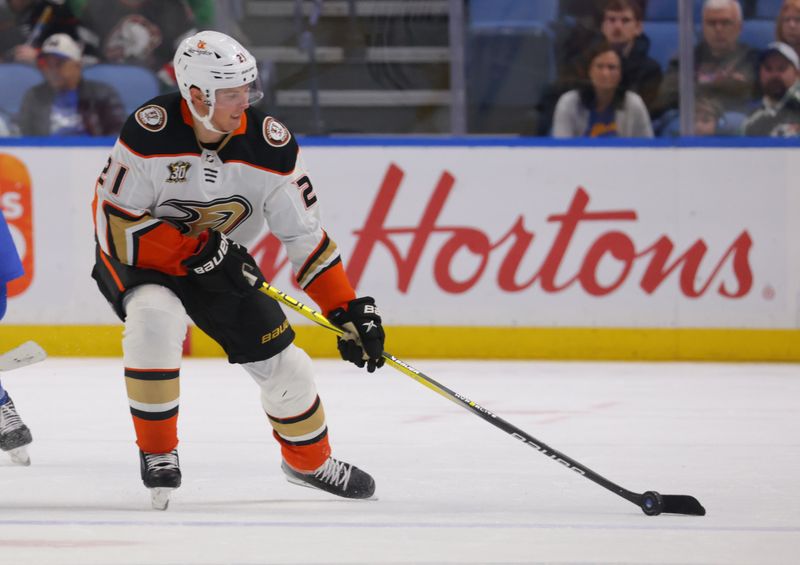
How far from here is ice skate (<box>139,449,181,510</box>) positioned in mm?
3146

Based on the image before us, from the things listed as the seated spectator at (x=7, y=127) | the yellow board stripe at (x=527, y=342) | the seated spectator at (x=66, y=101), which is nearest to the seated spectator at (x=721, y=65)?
the yellow board stripe at (x=527, y=342)

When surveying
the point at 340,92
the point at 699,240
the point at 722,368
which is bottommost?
the point at 722,368

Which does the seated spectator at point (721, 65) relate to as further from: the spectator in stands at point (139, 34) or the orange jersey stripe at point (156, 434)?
the orange jersey stripe at point (156, 434)

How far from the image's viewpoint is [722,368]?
579cm

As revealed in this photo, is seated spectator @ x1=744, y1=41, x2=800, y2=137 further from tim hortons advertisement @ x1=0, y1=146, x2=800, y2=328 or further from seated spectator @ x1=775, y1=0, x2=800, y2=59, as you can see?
tim hortons advertisement @ x1=0, y1=146, x2=800, y2=328

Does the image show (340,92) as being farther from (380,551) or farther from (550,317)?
(380,551)

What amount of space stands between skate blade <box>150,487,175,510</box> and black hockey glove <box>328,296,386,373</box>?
0.51 metres

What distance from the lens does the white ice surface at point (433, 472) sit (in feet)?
9.19

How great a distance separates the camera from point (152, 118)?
10.4ft

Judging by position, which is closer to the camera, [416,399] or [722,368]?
[416,399]

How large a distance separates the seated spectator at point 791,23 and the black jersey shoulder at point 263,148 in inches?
136

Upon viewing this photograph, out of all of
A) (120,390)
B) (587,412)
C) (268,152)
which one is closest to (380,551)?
(268,152)

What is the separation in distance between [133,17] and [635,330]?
2641 millimetres

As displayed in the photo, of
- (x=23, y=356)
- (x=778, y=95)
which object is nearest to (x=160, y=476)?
(x=23, y=356)
